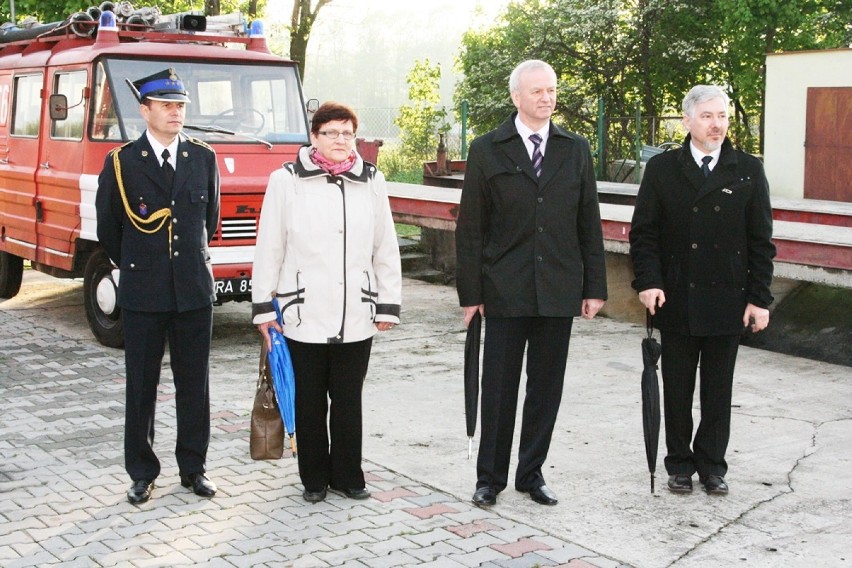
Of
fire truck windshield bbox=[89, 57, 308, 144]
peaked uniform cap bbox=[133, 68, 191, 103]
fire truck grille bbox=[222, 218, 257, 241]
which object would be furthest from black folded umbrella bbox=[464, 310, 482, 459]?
fire truck windshield bbox=[89, 57, 308, 144]

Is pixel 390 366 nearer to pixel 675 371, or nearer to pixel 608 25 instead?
pixel 675 371

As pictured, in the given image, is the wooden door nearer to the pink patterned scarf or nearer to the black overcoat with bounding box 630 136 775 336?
the black overcoat with bounding box 630 136 775 336

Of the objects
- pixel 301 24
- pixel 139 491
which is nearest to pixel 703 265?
pixel 139 491

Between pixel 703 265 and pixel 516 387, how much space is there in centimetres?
102

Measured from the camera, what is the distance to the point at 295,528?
521cm

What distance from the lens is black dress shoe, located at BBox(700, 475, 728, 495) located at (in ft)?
18.4

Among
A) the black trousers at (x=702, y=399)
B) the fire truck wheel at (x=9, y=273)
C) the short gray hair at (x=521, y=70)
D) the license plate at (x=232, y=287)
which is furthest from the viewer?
the fire truck wheel at (x=9, y=273)

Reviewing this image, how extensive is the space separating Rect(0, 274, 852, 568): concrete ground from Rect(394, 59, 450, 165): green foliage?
21.9m

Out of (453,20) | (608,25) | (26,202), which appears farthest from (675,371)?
(453,20)

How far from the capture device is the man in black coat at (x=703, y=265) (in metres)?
5.50

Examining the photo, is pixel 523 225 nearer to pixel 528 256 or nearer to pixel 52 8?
pixel 528 256

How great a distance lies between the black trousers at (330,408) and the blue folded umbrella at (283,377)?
1.3 inches

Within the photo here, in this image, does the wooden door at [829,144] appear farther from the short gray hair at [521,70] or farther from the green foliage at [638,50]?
the short gray hair at [521,70]

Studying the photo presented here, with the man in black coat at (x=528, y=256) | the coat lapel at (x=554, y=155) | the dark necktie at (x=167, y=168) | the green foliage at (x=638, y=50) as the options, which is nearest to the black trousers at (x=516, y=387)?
the man in black coat at (x=528, y=256)
